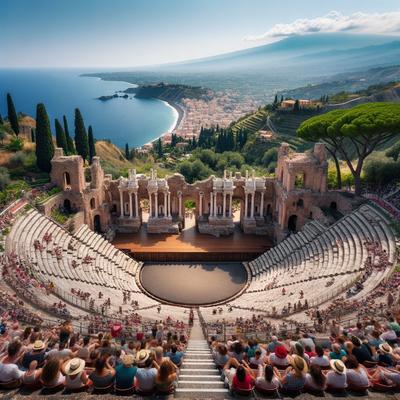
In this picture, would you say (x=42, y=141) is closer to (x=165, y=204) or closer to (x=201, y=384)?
(x=165, y=204)

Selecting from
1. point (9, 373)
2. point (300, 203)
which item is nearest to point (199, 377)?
point (9, 373)

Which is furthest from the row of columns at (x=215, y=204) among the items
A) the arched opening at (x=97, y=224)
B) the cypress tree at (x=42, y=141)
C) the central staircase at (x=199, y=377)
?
the central staircase at (x=199, y=377)

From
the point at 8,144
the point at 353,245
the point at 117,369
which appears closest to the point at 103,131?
the point at 8,144

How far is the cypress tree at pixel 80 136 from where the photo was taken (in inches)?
1775

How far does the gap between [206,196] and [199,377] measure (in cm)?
2868

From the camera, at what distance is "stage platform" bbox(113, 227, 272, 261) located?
3328cm

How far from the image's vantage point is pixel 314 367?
870cm

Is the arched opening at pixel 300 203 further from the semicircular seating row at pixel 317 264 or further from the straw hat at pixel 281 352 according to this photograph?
the straw hat at pixel 281 352

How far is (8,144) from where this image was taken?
44.4 m

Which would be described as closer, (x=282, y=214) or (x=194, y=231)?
(x=282, y=214)

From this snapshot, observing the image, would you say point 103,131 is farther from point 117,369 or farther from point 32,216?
point 117,369

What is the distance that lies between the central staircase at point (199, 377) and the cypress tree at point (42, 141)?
99.7 ft

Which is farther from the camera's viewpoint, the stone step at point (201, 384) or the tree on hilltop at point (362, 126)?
the tree on hilltop at point (362, 126)

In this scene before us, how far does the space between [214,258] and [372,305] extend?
56.0 ft
